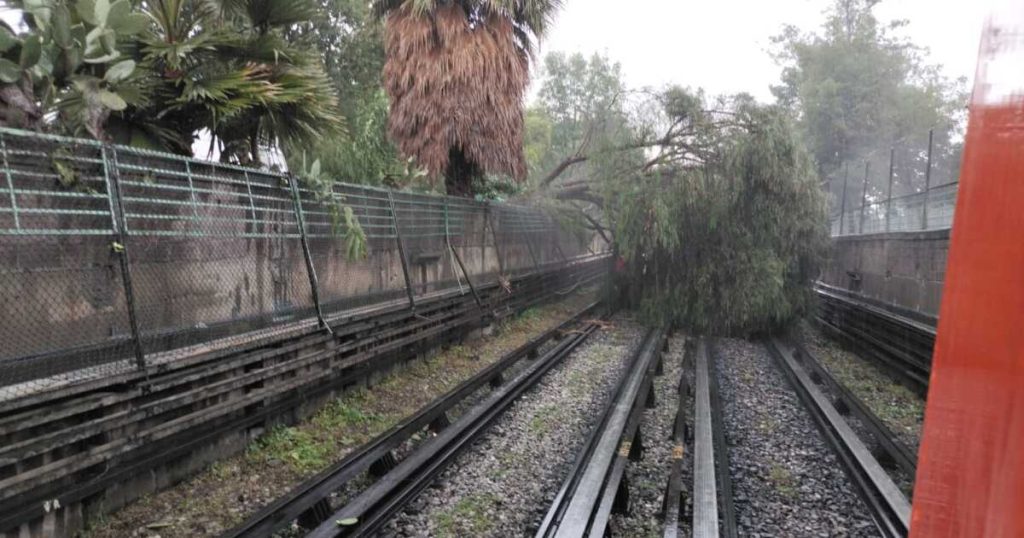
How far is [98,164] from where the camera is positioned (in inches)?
174

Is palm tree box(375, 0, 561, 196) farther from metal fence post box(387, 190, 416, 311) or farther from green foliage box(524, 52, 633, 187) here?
green foliage box(524, 52, 633, 187)

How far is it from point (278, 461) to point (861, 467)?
16.4 feet

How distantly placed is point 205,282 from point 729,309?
10.1 metres

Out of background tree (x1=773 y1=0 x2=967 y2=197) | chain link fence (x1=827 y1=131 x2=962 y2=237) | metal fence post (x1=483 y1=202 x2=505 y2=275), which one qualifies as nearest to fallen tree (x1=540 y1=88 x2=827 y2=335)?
chain link fence (x1=827 y1=131 x2=962 y2=237)

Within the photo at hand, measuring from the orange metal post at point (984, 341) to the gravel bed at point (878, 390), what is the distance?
503 cm

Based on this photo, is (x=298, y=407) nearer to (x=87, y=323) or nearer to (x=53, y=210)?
(x=87, y=323)

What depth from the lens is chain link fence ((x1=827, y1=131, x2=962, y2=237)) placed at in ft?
37.0

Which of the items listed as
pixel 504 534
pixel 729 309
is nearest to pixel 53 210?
pixel 504 534

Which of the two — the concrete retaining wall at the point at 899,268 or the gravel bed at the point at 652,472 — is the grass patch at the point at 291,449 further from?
the concrete retaining wall at the point at 899,268

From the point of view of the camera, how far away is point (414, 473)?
16.2 ft

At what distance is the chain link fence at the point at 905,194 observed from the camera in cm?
1127

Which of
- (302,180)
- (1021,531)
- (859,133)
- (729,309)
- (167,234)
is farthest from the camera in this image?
(859,133)

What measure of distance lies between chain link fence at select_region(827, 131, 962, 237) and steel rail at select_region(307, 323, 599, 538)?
13.8 ft

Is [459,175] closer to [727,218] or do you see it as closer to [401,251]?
[401,251]
